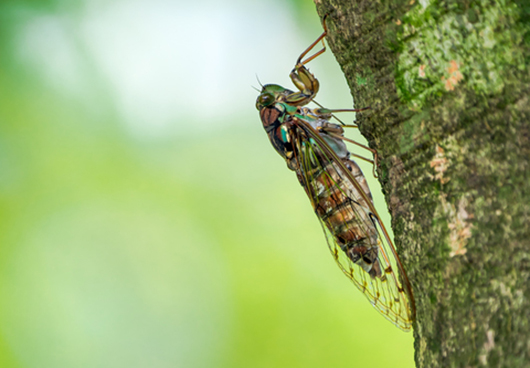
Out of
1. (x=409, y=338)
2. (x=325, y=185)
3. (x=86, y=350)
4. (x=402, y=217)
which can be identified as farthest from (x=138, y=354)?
(x=402, y=217)

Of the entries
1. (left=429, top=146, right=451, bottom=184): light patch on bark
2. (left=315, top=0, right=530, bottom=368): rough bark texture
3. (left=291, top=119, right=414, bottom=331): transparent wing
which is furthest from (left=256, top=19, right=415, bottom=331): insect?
(left=429, top=146, right=451, bottom=184): light patch on bark

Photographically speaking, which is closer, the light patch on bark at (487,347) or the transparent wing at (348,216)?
the light patch on bark at (487,347)

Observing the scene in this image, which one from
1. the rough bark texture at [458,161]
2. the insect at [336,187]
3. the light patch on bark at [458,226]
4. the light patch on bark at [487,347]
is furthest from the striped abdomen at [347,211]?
the light patch on bark at [487,347]

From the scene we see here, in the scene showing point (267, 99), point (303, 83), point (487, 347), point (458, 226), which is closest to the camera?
point (487, 347)

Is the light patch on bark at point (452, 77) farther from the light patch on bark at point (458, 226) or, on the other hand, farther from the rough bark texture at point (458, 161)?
the light patch on bark at point (458, 226)

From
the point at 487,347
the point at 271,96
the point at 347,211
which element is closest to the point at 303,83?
the point at 271,96

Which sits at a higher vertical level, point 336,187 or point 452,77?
point 336,187

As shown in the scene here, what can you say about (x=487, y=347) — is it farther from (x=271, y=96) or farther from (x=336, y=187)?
(x=271, y=96)
